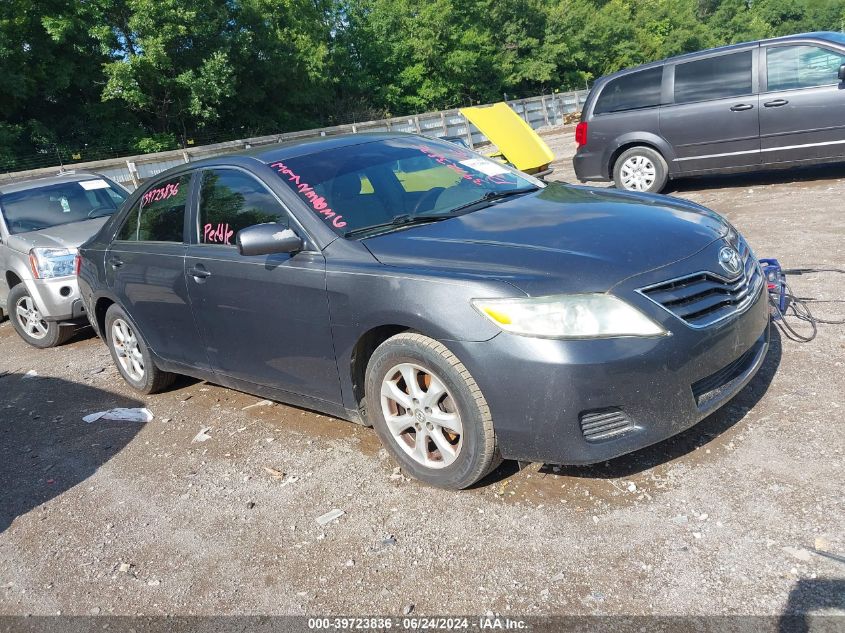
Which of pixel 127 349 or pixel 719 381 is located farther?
pixel 127 349

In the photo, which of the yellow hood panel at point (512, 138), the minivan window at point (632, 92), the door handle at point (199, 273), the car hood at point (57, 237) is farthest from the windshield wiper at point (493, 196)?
the yellow hood panel at point (512, 138)

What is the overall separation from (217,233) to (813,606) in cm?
352

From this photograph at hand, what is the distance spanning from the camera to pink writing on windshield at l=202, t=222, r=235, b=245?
4348 mm

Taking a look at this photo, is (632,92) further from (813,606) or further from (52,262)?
(813,606)

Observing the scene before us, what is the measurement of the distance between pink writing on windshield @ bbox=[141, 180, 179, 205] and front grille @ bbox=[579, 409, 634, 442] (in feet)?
10.4

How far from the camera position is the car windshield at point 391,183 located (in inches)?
156

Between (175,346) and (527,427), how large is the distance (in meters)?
2.80

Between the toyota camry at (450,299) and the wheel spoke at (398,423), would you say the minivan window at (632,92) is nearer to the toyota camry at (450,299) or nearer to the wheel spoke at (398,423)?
the toyota camry at (450,299)

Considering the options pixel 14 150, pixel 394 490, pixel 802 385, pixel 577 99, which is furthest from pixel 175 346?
pixel 577 99

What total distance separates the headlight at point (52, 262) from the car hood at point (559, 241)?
16.6 ft

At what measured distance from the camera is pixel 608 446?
10.2 ft

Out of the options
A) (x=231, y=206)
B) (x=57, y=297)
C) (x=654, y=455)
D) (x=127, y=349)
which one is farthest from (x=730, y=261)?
(x=57, y=297)

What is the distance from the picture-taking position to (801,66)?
8883mm

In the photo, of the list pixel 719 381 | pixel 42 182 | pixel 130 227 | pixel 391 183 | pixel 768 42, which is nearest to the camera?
pixel 719 381
